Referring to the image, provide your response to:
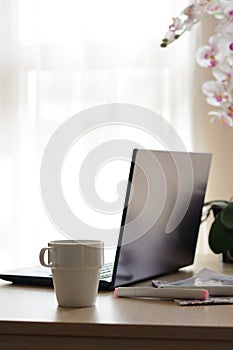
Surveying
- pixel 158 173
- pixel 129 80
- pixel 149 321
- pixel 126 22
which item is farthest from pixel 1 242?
pixel 149 321

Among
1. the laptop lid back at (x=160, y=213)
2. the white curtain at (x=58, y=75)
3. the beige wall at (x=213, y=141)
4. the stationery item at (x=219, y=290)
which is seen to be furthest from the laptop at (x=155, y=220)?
the white curtain at (x=58, y=75)

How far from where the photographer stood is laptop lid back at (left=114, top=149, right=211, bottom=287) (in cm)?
121

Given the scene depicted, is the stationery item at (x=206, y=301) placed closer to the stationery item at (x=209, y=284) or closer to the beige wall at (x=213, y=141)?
the stationery item at (x=209, y=284)

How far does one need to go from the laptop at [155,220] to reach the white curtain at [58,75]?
3.35 ft

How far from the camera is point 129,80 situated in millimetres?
2566

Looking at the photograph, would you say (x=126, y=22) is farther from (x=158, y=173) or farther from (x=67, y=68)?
(x=158, y=173)

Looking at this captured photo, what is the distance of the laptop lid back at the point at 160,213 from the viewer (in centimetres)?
121

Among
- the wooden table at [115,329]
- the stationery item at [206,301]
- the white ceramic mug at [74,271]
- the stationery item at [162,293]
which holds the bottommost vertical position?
the wooden table at [115,329]

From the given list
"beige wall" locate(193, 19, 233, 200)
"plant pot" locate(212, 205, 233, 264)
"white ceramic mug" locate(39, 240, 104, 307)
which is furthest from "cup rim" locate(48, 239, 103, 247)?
"beige wall" locate(193, 19, 233, 200)

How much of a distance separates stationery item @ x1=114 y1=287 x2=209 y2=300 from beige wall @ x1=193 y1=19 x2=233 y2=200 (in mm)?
1353

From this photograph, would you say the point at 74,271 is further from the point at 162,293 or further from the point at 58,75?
the point at 58,75

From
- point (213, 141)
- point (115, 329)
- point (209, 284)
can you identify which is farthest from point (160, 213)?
point (213, 141)

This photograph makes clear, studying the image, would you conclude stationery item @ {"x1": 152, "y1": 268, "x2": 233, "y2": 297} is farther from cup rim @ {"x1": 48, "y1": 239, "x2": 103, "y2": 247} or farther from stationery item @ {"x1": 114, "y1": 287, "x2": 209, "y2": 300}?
cup rim @ {"x1": 48, "y1": 239, "x2": 103, "y2": 247}

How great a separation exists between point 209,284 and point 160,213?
0.17 m
